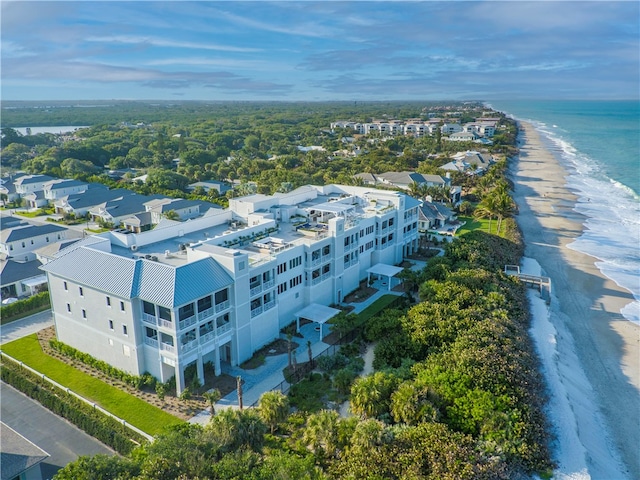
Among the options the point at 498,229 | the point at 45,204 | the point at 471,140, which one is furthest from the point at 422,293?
the point at 471,140

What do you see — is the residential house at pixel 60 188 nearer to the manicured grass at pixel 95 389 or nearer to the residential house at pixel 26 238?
the residential house at pixel 26 238

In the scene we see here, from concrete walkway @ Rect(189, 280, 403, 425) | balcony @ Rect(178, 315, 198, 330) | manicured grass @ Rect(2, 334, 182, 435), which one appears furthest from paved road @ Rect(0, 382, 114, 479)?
balcony @ Rect(178, 315, 198, 330)

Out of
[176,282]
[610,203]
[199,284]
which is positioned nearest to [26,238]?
[176,282]

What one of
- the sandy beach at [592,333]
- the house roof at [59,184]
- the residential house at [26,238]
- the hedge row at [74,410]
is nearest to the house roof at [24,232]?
the residential house at [26,238]

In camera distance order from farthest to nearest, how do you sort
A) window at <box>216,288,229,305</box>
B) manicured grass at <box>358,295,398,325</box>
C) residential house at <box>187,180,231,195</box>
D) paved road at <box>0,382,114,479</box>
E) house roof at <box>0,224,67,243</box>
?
residential house at <box>187,180,231,195</box> < house roof at <box>0,224,67,243</box> < manicured grass at <box>358,295,398,325</box> < window at <box>216,288,229,305</box> < paved road at <box>0,382,114,479</box>

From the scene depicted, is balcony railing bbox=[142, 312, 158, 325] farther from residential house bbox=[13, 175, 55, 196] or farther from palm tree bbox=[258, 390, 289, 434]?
residential house bbox=[13, 175, 55, 196]

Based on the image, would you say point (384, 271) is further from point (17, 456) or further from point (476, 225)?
point (17, 456)
